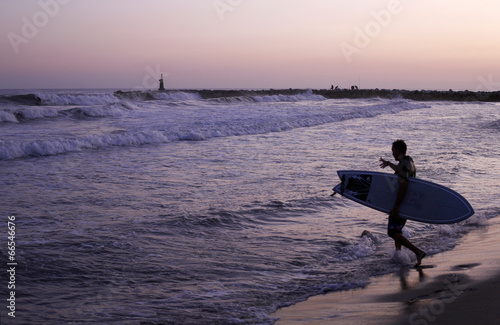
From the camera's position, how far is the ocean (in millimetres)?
4688

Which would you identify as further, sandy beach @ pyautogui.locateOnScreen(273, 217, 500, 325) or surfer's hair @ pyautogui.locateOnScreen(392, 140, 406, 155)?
surfer's hair @ pyautogui.locateOnScreen(392, 140, 406, 155)

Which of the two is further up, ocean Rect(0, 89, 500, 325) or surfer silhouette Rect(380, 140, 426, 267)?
surfer silhouette Rect(380, 140, 426, 267)

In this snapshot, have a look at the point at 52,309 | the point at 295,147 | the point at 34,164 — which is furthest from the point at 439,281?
the point at 295,147

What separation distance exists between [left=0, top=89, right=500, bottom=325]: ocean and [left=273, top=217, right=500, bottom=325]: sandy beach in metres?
0.25

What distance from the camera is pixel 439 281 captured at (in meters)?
5.04

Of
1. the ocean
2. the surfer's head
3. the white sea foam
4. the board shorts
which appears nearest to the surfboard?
the board shorts

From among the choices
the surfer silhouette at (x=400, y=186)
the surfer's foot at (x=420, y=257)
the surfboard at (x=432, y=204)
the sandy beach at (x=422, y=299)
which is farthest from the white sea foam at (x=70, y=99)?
the sandy beach at (x=422, y=299)

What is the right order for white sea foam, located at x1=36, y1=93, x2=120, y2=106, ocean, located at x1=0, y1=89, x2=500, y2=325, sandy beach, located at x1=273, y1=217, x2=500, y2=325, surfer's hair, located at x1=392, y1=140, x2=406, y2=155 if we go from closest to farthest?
sandy beach, located at x1=273, y1=217, x2=500, y2=325
ocean, located at x1=0, y1=89, x2=500, y2=325
surfer's hair, located at x1=392, y1=140, x2=406, y2=155
white sea foam, located at x1=36, y1=93, x2=120, y2=106

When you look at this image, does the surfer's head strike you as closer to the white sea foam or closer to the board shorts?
the board shorts

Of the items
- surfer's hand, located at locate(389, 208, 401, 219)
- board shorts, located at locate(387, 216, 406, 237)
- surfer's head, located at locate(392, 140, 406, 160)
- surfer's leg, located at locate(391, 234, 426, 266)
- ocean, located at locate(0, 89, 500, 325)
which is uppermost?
surfer's head, located at locate(392, 140, 406, 160)

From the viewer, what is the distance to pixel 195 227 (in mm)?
7188

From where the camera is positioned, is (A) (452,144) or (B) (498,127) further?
(B) (498,127)

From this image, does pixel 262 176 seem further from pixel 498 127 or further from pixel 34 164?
pixel 498 127

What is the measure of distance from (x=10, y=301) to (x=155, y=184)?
5668 millimetres
